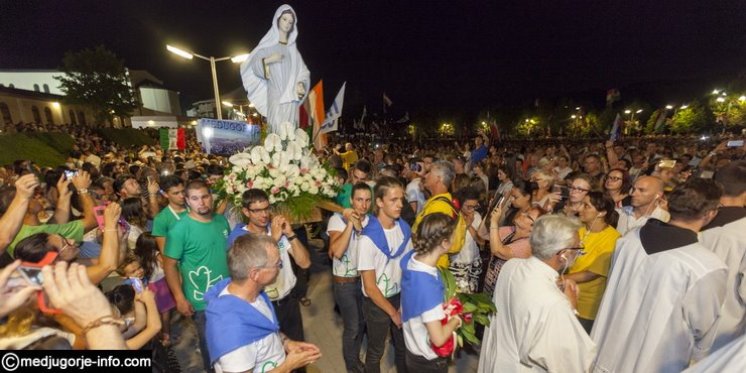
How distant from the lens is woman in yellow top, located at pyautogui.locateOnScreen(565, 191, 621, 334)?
127 inches

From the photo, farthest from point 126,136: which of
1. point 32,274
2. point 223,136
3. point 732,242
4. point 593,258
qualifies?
point 732,242

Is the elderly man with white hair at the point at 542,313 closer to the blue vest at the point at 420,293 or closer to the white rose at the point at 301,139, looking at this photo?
the blue vest at the point at 420,293

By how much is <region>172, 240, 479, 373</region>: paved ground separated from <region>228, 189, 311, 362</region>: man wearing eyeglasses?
0.78 metres

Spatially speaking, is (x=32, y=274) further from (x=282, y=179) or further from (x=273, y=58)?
(x=273, y=58)

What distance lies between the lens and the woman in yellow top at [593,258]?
3217 mm

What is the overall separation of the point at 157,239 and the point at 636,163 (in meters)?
11.2

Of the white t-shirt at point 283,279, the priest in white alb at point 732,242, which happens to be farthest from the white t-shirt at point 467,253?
the priest in white alb at point 732,242

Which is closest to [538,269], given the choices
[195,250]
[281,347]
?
[281,347]

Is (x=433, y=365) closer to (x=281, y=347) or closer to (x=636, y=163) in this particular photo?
(x=281, y=347)

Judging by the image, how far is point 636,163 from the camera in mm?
9578

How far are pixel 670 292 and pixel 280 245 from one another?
3.05 meters

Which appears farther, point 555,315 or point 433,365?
point 433,365

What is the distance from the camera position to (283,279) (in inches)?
132

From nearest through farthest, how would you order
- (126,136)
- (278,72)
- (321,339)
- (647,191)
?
(647,191) → (321,339) → (278,72) → (126,136)
